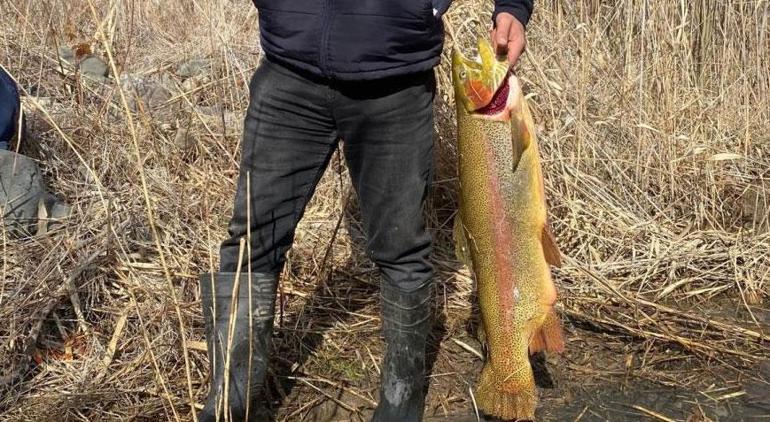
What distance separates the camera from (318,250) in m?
3.86

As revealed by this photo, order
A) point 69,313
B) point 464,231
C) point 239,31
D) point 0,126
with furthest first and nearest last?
point 239,31, point 0,126, point 69,313, point 464,231

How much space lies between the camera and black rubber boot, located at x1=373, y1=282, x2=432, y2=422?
2754mm

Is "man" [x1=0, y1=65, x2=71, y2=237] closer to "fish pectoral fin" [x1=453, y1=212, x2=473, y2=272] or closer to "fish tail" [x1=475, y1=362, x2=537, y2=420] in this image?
"fish pectoral fin" [x1=453, y1=212, x2=473, y2=272]

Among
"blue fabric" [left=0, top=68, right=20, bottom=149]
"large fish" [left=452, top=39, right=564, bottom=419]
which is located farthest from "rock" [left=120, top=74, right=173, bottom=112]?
"large fish" [left=452, top=39, right=564, bottom=419]

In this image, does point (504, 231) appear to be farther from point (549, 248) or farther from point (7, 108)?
point (7, 108)

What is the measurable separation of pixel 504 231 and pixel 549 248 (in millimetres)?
155

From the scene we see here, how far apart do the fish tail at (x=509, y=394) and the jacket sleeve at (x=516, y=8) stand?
1100 millimetres

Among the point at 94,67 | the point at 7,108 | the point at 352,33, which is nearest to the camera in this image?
the point at 352,33

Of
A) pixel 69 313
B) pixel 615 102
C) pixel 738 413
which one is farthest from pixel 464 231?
pixel 615 102

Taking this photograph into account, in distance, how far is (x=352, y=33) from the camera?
2.33 metres

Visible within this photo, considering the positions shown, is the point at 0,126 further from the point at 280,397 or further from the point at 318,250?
the point at 280,397

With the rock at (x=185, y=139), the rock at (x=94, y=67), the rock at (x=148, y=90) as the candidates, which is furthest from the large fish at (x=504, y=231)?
the rock at (x=94, y=67)

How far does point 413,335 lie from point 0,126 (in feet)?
7.19

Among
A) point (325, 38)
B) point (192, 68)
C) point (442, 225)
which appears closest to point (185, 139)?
point (192, 68)
